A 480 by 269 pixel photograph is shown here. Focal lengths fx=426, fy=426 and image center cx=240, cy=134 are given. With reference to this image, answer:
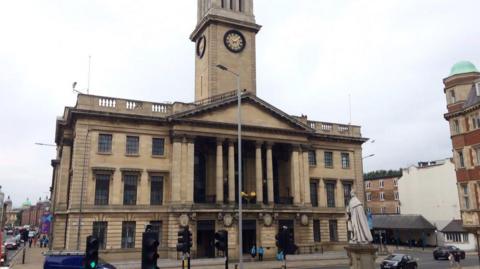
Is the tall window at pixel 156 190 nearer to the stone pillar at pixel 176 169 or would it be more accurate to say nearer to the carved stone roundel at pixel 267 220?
the stone pillar at pixel 176 169

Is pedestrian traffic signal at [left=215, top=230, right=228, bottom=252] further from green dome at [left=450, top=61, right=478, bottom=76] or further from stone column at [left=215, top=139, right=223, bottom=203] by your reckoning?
stone column at [left=215, top=139, right=223, bottom=203]

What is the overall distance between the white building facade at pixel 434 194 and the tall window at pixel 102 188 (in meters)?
47.5

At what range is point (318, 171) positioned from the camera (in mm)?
52969

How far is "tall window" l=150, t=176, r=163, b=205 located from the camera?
4334 centimetres

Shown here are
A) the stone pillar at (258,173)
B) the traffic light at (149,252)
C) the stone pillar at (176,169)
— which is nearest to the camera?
the traffic light at (149,252)

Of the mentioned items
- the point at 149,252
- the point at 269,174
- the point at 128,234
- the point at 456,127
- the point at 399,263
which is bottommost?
the point at 399,263

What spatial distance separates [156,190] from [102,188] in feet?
17.6

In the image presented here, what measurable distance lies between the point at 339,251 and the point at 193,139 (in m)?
22.3

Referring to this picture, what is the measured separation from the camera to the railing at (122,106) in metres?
41.6

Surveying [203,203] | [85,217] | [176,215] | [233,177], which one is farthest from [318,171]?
[85,217]

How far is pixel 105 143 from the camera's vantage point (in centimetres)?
4209

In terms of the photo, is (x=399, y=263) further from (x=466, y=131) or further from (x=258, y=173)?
(x=258, y=173)

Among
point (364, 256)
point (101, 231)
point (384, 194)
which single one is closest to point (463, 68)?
point (364, 256)

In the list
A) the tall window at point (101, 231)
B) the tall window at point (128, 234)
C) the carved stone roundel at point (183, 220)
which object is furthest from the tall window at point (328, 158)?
the tall window at point (101, 231)
